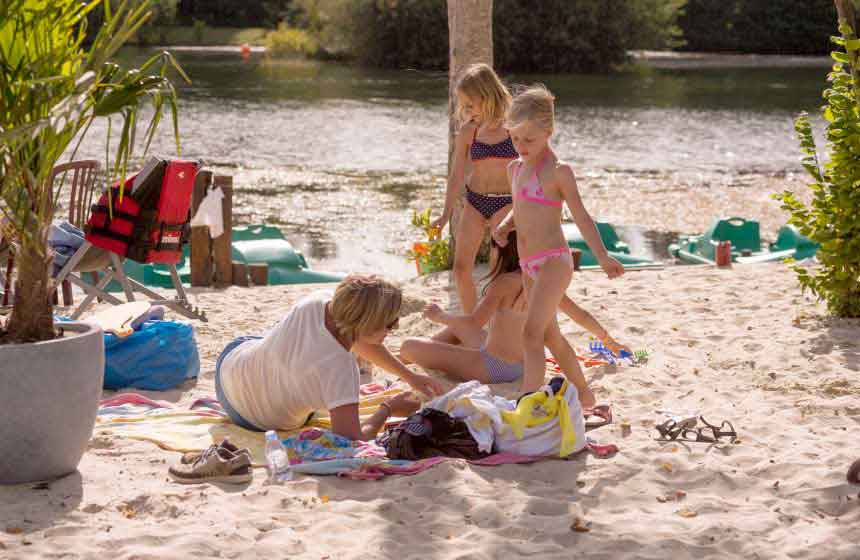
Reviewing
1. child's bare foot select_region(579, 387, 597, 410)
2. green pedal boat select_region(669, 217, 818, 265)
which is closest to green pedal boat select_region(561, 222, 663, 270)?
green pedal boat select_region(669, 217, 818, 265)

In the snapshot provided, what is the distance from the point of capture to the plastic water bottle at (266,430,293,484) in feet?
13.3

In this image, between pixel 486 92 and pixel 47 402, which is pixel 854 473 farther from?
pixel 486 92

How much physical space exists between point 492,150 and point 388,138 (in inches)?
722

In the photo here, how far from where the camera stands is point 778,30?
59812 mm

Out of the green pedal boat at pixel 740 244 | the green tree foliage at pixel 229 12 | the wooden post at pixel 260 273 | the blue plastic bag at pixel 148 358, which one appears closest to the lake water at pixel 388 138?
the green pedal boat at pixel 740 244

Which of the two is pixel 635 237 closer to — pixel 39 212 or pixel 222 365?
pixel 222 365

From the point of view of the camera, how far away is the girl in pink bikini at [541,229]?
4.88 meters

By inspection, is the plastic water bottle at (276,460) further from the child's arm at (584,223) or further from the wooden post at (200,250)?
the wooden post at (200,250)

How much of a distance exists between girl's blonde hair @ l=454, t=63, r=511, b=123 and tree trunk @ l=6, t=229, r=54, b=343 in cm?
269

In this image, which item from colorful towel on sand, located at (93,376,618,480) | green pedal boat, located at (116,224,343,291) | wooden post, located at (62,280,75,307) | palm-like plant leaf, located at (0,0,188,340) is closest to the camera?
palm-like plant leaf, located at (0,0,188,340)

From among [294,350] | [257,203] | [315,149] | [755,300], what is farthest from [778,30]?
[294,350]

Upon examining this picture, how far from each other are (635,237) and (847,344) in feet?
26.3

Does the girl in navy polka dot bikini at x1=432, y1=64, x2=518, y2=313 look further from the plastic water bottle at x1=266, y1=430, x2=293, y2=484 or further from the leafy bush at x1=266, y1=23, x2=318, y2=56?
the leafy bush at x1=266, y1=23, x2=318, y2=56

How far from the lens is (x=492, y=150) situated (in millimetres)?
6129
